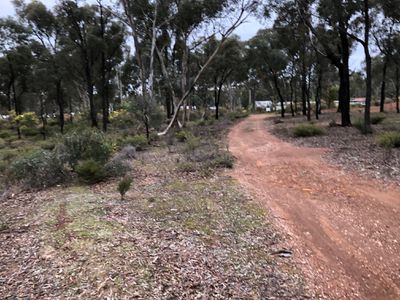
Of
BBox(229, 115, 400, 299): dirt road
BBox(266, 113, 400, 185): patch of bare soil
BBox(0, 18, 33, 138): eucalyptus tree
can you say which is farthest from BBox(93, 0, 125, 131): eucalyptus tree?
BBox(229, 115, 400, 299): dirt road

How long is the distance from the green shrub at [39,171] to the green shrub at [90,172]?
1.70 ft

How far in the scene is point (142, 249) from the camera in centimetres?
481

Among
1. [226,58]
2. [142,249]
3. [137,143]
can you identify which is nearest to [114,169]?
[142,249]

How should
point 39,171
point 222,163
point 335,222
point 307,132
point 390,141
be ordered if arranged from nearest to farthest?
1. point 335,222
2. point 39,171
3. point 222,163
4. point 390,141
5. point 307,132

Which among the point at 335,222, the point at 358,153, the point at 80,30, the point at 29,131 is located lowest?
the point at 29,131

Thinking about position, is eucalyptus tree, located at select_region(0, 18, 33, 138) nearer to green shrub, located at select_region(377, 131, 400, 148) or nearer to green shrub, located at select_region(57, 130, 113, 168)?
green shrub, located at select_region(57, 130, 113, 168)

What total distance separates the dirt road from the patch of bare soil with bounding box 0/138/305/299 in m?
0.37

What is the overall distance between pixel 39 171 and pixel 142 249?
5384 mm

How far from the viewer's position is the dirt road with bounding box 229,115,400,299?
4.36 meters

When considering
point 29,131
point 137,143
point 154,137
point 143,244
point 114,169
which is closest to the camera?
point 143,244

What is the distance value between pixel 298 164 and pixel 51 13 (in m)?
25.6

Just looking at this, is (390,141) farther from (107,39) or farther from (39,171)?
(107,39)

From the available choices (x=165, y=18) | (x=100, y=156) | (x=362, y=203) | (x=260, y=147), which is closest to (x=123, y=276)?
(x=362, y=203)

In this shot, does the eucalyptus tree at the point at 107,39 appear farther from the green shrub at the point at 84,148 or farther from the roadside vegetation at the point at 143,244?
the roadside vegetation at the point at 143,244
